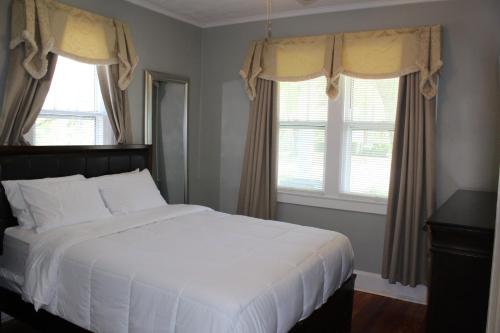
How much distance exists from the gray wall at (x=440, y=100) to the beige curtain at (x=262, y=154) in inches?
7.9

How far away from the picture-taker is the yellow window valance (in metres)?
3.00

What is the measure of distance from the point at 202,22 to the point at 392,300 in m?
3.38

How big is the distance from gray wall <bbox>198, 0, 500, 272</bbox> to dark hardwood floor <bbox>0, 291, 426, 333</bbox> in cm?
35

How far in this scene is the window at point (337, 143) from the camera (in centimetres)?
391

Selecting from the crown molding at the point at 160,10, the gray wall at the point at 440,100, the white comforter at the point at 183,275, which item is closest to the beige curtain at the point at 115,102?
the crown molding at the point at 160,10

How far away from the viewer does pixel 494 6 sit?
3355 mm

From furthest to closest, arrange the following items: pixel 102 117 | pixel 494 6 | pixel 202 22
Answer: pixel 202 22 → pixel 102 117 → pixel 494 6

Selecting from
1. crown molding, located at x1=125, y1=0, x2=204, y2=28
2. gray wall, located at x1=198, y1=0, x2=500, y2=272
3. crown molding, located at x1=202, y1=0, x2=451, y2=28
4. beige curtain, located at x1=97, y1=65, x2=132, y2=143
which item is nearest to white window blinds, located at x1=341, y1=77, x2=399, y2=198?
gray wall, located at x1=198, y1=0, x2=500, y2=272

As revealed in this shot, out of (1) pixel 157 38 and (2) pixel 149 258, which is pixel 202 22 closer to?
(1) pixel 157 38

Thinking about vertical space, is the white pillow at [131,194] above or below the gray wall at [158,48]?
below

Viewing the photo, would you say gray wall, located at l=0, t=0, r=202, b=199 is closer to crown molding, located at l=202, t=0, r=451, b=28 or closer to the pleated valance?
crown molding, located at l=202, t=0, r=451, b=28

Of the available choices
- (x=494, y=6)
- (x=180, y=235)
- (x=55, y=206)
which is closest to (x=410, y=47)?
(x=494, y=6)

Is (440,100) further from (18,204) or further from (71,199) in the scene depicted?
(18,204)

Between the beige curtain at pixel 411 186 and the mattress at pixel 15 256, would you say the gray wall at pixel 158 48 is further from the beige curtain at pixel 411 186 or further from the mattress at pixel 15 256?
the beige curtain at pixel 411 186
